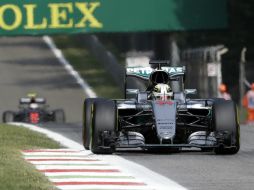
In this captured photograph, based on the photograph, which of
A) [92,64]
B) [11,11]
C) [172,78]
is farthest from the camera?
[92,64]

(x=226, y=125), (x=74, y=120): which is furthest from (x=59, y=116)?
(x=226, y=125)

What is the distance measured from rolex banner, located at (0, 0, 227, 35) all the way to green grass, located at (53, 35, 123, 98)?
7504 mm

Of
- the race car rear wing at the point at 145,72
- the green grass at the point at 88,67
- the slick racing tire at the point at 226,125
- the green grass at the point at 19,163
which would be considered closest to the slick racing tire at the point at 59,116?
the green grass at the point at 19,163

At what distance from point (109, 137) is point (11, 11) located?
2838cm

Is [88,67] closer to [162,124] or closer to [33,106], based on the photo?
[33,106]

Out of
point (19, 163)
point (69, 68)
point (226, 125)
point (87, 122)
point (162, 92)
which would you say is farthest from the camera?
point (69, 68)

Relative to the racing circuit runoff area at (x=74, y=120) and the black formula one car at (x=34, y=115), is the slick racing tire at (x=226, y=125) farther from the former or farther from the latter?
the black formula one car at (x=34, y=115)

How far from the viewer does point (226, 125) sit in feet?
61.8

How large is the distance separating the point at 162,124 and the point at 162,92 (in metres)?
1.02

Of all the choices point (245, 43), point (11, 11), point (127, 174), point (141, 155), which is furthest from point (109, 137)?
point (245, 43)

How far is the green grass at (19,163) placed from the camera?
1318 cm

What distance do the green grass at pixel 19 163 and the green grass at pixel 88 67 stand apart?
106ft

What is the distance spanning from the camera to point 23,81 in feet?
203

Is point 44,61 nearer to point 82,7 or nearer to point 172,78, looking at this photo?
point 82,7
